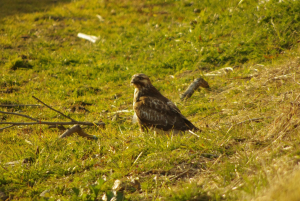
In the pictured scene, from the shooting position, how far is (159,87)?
10195 millimetres

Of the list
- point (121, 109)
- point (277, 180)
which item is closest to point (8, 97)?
point (121, 109)

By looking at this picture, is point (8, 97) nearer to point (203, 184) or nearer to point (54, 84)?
point (54, 84)

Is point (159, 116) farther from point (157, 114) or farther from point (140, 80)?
point (140, 80)

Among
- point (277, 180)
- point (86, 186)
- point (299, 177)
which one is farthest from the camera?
point (86, 186)

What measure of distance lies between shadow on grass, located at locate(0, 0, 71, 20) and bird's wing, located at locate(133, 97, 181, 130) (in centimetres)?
1313

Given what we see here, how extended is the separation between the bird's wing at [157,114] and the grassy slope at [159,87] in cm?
66

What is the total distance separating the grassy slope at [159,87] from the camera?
4.21m

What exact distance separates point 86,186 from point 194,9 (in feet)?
42.2

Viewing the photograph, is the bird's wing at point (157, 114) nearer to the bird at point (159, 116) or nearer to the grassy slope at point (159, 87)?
the bird at point (159, 116)

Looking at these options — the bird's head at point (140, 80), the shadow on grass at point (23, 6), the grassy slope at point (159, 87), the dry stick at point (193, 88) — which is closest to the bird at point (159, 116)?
the bird's head at point (140, 80)

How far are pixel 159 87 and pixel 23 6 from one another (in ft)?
41.2

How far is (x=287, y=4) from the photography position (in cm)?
1054

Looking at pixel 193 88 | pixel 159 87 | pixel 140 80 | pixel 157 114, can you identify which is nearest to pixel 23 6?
pixel 159 87

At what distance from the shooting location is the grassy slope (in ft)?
13.8
